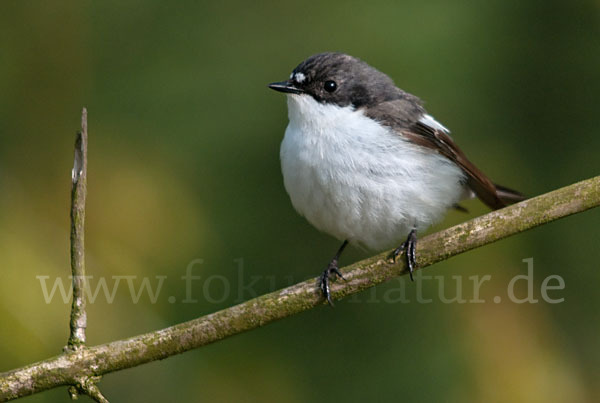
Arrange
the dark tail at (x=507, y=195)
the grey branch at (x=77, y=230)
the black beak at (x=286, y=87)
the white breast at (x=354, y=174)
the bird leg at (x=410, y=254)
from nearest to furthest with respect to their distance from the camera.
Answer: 1. the grey branch at (x=77, y=230)
2. the bird leg at (x=410, y=254)
3. the white breast at (x=354, y=174)
4. the black beak at (x=286, y=87)
5. the dark tail at (x=507, y=195)

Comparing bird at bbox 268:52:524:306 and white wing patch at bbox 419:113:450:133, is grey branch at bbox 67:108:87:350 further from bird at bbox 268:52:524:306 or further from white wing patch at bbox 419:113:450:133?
white wing patch at bbox 419:113:450:133

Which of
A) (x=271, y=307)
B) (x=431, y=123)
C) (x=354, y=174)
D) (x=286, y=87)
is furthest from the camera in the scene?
(x=431, y=123)

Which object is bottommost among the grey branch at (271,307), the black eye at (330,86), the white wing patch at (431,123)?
the grey branch at (271,307)

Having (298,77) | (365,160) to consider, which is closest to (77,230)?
(365,160)

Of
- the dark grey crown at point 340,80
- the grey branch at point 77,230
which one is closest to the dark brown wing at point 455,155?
the dark grey crown at point 340,80

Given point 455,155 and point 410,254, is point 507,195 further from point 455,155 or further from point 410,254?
point 410,254

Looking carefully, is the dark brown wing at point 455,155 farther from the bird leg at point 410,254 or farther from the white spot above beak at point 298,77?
the bird leg at point 410,254

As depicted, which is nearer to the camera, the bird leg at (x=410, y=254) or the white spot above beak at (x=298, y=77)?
the bird leg at (x=410, y=254)

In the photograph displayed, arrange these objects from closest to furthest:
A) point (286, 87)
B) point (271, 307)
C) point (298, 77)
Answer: point (271, 307)
point (286, 87)
point (298, 77)
